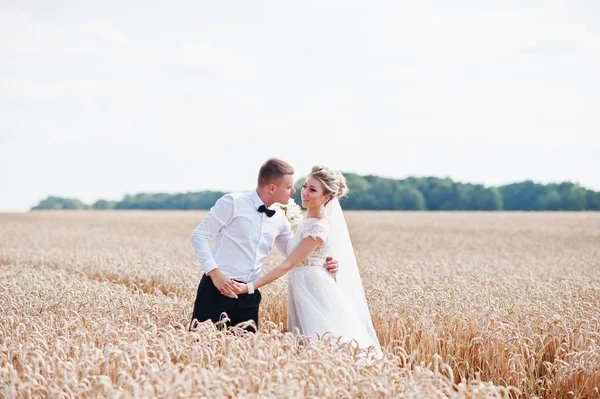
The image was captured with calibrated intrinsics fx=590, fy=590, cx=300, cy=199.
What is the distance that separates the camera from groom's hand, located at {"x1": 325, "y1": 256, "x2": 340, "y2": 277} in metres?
6.21

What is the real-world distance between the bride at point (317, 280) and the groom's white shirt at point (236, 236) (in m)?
0.22

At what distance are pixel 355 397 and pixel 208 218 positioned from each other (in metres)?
2.49

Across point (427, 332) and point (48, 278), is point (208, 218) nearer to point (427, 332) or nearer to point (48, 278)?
point (427, 332)

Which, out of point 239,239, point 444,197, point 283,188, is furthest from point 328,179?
point 444,197

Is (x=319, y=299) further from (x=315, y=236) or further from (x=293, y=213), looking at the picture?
(x=293, y=213)

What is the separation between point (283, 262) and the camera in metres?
5.89

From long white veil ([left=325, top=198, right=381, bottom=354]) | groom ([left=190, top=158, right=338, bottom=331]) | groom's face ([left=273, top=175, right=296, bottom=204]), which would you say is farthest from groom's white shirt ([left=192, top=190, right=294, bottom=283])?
long white veil ([left=325, top=198, right=381, bottom=354])

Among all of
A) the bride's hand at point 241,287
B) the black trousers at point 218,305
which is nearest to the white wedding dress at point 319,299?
the black trousers at point 218,305

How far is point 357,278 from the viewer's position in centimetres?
665

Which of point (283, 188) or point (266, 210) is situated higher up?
point (283, 188)

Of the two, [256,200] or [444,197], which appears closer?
[256,200]

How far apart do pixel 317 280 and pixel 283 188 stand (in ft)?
3.79

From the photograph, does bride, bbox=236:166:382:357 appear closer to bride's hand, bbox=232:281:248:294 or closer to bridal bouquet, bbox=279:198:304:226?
bride's hand, bbox=232:281:248:294

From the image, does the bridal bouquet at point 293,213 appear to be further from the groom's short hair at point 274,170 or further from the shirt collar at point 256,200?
the groom's short hair at point 274,170
